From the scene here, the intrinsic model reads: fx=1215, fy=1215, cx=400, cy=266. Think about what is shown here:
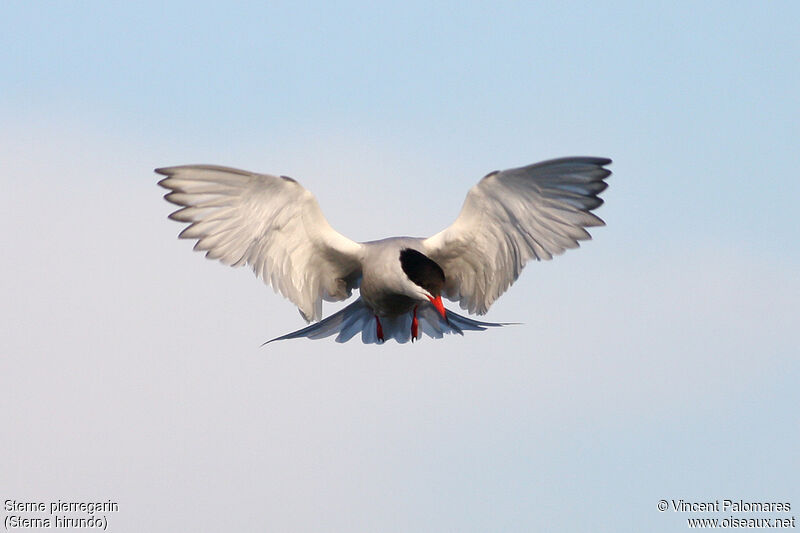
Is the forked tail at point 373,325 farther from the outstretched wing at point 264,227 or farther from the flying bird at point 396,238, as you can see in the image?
the outstretched wing at point 264,227

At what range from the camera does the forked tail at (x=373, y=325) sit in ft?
38.0

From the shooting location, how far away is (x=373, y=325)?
38.8 ft

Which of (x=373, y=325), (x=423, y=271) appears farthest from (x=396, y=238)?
(x=373, y=325)

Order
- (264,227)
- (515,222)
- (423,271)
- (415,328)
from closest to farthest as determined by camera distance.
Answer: (423,271) → (515,222) → (264,227) → (415,328)

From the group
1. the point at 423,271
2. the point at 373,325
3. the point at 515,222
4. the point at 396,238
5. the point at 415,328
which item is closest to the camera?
the point at 423,271

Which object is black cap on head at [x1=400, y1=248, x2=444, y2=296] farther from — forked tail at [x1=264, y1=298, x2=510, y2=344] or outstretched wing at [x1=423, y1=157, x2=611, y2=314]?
forked tail at [x1=264, y1=298, x2=510, y2=344]

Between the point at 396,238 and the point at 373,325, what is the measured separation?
1230 mm

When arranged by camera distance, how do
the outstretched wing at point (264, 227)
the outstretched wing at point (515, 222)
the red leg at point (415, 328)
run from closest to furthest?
the outstretched wing at point (515, 222)
the outstretched wing at point (264, 227)
the red leg at point (415, 328)

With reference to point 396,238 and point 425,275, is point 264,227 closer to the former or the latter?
point 396,238

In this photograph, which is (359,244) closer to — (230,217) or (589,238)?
(230,217)

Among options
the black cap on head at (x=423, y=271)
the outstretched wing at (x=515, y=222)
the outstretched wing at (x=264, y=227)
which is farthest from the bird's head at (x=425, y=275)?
the outstretched wing at (x=264, y=227)

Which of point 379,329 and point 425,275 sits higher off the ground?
point 425,275

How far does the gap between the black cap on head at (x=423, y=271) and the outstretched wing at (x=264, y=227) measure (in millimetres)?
733

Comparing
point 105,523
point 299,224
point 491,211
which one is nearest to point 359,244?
point 299,224
